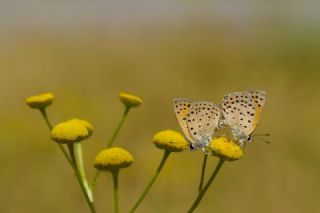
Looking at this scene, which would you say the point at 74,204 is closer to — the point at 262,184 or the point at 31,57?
the point at 262,184

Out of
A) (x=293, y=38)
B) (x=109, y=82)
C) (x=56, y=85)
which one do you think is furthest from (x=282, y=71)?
(x=56, y=85)

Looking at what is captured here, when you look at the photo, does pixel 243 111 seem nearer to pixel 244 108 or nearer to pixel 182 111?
pixel 244 108

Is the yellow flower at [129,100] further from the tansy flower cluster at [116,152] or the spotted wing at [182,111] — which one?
the spotted wing at [182,111]

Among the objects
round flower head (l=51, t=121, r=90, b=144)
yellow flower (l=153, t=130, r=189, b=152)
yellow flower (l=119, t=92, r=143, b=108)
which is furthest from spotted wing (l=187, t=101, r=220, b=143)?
yellow flower (l=119, t=92, r=143, b=108)

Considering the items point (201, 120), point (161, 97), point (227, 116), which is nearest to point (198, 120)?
point (201, 120)

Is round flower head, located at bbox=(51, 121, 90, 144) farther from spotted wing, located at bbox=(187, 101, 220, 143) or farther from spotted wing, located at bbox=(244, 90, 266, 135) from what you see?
spotted wing, located at bbox=(244, 90, 266, 135)

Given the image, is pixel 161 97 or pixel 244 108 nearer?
pixel 244 108

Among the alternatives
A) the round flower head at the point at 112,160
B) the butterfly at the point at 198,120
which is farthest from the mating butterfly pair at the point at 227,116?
the round flower head at the point at 112,160

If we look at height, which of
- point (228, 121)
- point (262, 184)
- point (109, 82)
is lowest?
point (109, 82)
